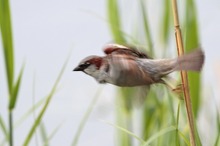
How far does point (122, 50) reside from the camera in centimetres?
67

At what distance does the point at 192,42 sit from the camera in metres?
1.62

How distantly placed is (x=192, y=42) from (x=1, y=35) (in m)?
0.63

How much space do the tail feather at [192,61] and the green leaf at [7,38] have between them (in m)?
0.73

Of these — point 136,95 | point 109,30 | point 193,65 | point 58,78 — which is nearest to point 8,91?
point 58,78

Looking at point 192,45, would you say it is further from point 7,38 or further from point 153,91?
point 7,38

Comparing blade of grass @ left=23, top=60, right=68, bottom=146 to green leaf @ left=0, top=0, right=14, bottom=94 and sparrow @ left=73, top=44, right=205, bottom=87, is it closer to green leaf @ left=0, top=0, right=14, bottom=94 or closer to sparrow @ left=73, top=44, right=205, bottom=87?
green leaf @ left=0, top=0, right=14, bottom=94

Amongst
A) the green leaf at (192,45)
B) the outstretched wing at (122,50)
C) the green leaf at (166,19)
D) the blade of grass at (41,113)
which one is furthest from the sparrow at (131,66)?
the green leaf at (166,19)

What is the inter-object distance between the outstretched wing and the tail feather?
6 centimetres

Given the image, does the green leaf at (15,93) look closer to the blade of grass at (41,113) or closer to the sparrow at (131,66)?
the blade of grass at (41,113)

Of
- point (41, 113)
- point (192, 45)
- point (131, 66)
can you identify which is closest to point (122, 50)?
point (131, 66)

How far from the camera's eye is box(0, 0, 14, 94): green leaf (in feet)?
4.21

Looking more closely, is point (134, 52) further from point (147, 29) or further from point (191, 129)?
point (147, 29)

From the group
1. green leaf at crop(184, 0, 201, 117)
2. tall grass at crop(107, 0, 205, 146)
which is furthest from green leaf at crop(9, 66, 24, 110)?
green leaf at crop(184, 0, 201, 117)

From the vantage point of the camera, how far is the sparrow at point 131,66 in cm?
62
